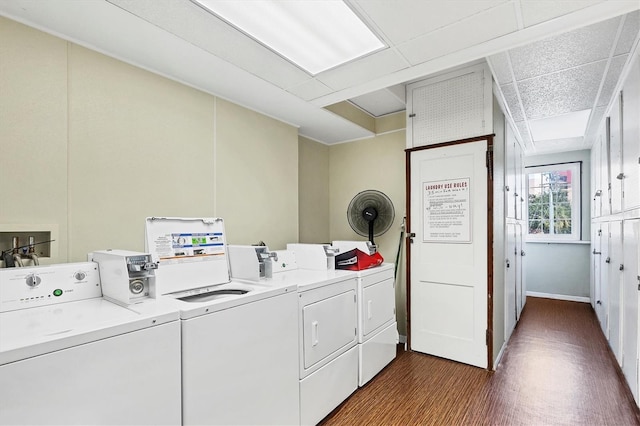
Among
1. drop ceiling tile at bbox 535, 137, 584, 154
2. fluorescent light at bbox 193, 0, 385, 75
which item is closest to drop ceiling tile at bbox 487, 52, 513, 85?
fluorescent light at bbox 193, 0, 385, 75

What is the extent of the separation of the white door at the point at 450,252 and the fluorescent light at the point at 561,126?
171 centimetres

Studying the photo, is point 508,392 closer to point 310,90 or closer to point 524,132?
point 310,90

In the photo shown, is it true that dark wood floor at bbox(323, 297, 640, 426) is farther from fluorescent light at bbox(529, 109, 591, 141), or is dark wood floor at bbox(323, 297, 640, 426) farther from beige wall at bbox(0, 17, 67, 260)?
fluorescent light at bbox(529, 109, 591, 141)

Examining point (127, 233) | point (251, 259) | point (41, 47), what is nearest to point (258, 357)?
point (251, 259)

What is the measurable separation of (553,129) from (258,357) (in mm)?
4709

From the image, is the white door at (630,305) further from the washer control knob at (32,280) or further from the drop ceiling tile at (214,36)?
the washer control knob at (32,280)

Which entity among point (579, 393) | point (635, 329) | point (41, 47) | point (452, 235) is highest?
point (41, 47)

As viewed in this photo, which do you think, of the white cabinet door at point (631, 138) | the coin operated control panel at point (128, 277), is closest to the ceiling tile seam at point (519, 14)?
the white cabinet door at point (631, 138)

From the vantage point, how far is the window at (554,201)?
5.45 m

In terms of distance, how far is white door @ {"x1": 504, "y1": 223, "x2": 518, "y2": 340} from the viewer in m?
3.51

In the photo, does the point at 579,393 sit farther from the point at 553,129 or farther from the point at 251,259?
the point at 553,129

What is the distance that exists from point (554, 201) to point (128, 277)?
21.6 ft

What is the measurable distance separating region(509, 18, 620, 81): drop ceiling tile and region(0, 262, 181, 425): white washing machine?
292cm

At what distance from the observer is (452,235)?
3.10 metres
